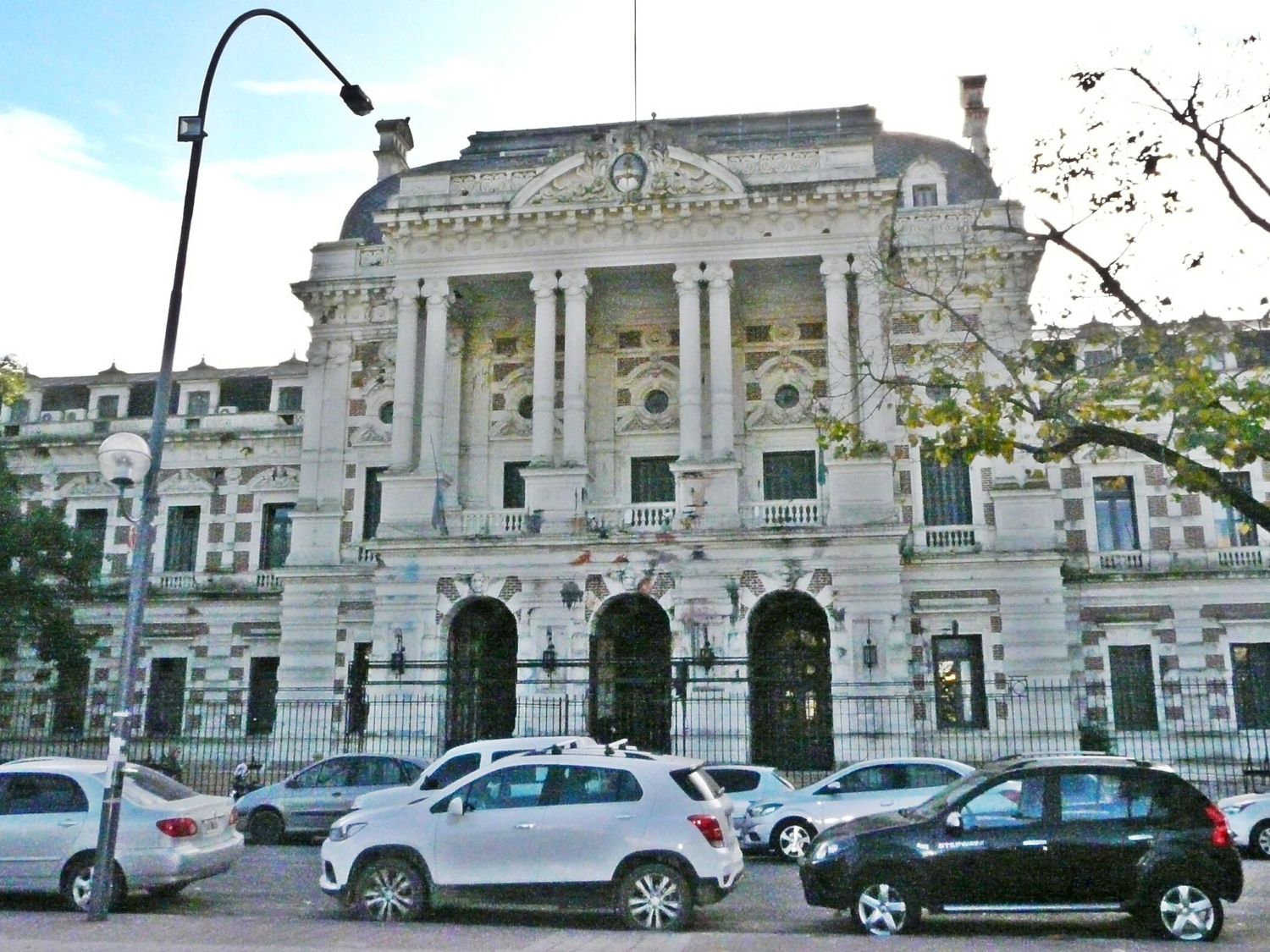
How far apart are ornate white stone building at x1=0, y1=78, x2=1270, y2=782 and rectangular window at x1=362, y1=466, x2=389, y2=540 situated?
0.34 ft

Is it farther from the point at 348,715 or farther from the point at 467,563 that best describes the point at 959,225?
the point at 348,715

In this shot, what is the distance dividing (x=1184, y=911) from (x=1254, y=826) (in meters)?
8.25

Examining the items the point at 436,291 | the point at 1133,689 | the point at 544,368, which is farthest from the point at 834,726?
the point at 436,291

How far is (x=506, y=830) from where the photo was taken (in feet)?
41.7

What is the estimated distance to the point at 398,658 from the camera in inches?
1187

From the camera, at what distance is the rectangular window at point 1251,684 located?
106 ft

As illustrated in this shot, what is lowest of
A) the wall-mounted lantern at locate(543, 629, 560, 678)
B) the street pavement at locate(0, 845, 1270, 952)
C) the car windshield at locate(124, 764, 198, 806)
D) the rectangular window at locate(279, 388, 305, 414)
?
the street pavement at locate(0, 845, 1270, 952)

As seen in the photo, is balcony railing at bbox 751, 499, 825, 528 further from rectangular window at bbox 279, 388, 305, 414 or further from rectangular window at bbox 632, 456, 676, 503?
rectangular window at bbox 279, 388, 305, 414

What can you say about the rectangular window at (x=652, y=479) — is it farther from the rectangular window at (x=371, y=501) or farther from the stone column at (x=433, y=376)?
the rectangular window at (x=371, y=501)

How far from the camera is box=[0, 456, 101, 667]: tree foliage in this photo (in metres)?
32.3

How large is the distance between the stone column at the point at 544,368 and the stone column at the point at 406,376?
3436 mm

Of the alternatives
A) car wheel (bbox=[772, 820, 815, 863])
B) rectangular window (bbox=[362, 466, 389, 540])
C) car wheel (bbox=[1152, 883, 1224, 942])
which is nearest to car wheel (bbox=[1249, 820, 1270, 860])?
car wheel (bbox=[772, 820, 815, 863])

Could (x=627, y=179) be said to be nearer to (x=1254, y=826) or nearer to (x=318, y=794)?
(x=318, y=794)

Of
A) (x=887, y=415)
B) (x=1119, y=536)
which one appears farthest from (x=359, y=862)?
(x=1119, y=536)
